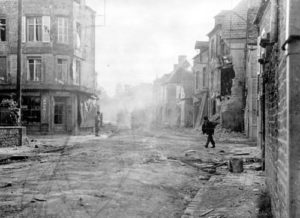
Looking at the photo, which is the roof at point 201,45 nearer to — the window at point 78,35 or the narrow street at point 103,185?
the window at point 78,35

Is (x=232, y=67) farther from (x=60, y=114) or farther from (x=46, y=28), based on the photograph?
(x=46, y=28)

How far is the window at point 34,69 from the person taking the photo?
3045 cm

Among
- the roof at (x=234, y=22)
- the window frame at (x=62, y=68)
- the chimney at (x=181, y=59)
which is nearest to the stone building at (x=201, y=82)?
the roof at (x=234, y=22)

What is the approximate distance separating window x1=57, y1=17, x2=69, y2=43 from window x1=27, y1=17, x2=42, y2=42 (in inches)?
63.2

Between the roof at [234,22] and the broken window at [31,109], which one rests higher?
the roof at [234,22]

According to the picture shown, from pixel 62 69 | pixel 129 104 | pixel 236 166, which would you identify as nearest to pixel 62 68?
pixel 62 69

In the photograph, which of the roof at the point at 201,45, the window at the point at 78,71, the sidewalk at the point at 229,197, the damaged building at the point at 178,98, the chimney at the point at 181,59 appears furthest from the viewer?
the chimney at the point at 181,59

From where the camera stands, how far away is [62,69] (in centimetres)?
3080

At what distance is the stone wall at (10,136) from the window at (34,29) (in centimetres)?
1492

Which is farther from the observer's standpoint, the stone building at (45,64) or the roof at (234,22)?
the roof at (234,22)

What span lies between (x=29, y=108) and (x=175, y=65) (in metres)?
34.2

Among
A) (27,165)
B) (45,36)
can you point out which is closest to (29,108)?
(45,36)

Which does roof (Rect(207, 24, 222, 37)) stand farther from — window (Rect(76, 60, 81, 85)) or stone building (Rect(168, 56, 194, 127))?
window (Rect(76, 60, 81, 85))

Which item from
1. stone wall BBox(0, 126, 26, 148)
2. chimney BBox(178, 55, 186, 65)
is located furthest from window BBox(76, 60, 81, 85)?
chimney BBox(178, 55, 186, 65)
